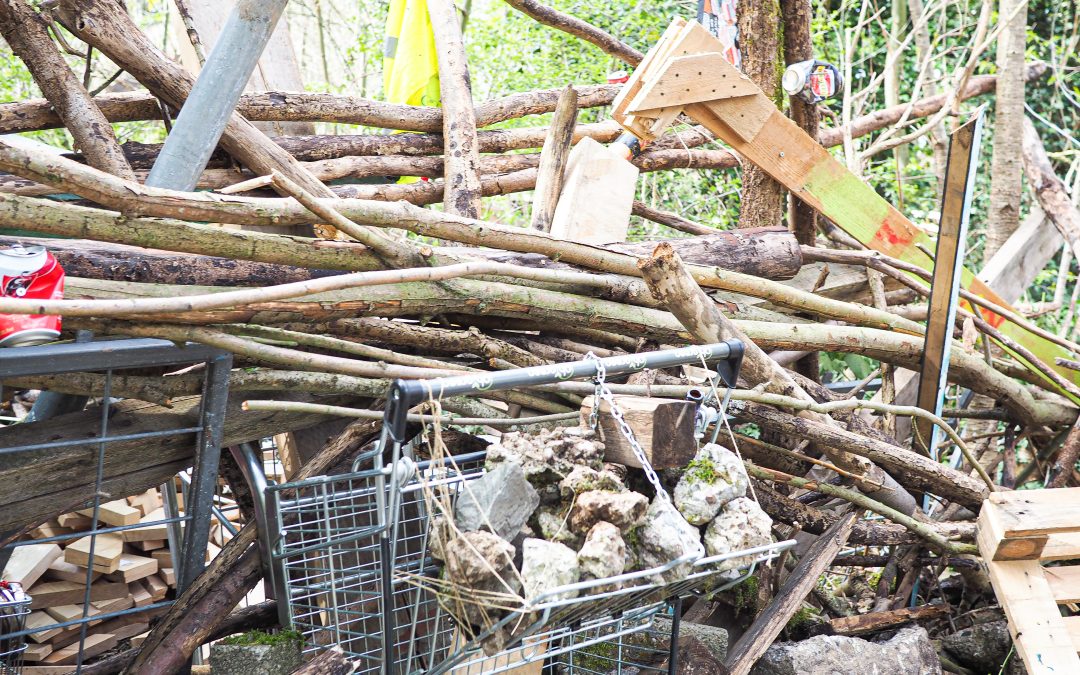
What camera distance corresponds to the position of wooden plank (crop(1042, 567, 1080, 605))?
2631 mm

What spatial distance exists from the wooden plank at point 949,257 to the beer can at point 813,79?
517 mm

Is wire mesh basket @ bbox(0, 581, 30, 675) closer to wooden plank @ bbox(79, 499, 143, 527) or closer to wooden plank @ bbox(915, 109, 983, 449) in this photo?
wooden plank @ bbox(79, 499, 143, 527)

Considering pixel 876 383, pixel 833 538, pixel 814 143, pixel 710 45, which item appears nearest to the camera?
pixel 833 538

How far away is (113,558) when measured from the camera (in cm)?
398

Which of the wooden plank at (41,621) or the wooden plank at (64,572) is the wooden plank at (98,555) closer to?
the wooden plank at (64,572)

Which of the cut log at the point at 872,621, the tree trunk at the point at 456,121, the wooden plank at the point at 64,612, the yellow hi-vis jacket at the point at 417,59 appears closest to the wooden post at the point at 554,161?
the tree trunk at the point at 456,121

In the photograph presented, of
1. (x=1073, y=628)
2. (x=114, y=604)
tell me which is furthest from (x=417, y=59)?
(x=1073, y=628)

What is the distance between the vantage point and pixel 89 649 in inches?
155

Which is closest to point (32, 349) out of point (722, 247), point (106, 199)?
point (106, 199)

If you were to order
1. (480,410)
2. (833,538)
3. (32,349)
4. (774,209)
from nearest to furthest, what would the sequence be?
(32,349), (480,410), (833,538), (774,209)

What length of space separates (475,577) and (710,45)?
2269 millimetres

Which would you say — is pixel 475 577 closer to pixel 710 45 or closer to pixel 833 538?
pixel 833 538

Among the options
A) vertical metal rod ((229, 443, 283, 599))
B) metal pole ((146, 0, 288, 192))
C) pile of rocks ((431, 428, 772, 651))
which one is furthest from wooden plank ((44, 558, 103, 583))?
pile of rocks ((431, 428, 772, 651))

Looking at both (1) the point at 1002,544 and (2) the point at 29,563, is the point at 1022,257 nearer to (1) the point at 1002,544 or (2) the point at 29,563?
(1) the point at 1002,544
